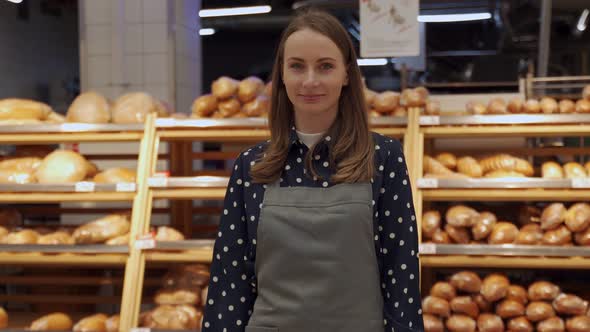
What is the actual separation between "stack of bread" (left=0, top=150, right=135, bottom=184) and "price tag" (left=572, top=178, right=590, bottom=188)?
230cm

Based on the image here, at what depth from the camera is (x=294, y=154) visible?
5.33ft

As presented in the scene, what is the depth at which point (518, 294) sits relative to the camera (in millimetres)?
3428

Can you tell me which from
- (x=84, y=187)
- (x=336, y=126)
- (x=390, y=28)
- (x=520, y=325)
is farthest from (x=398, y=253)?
(x=390, y=28)

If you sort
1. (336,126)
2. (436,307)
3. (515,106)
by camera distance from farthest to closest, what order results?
(515,106) → (436,307) → (336,126)

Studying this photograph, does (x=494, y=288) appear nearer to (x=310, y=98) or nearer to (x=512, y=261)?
(x=512, y=261)

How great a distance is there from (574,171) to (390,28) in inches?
53.5

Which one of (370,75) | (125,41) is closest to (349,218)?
(125,41)

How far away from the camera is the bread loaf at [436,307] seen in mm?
3396

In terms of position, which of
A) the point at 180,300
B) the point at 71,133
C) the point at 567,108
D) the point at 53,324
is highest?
the point at 567,108

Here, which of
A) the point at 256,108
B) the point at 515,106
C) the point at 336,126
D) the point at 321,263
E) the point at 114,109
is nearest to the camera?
the point at 321,263

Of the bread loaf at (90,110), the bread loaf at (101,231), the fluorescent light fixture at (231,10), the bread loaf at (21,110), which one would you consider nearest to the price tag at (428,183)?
the bread loaf at (101,231)

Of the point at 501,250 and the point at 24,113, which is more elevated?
the point at 24,113

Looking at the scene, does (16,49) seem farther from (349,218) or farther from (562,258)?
(349,218)

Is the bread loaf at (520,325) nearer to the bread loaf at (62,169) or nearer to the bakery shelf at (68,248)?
the bakery shelf at (68,248)
